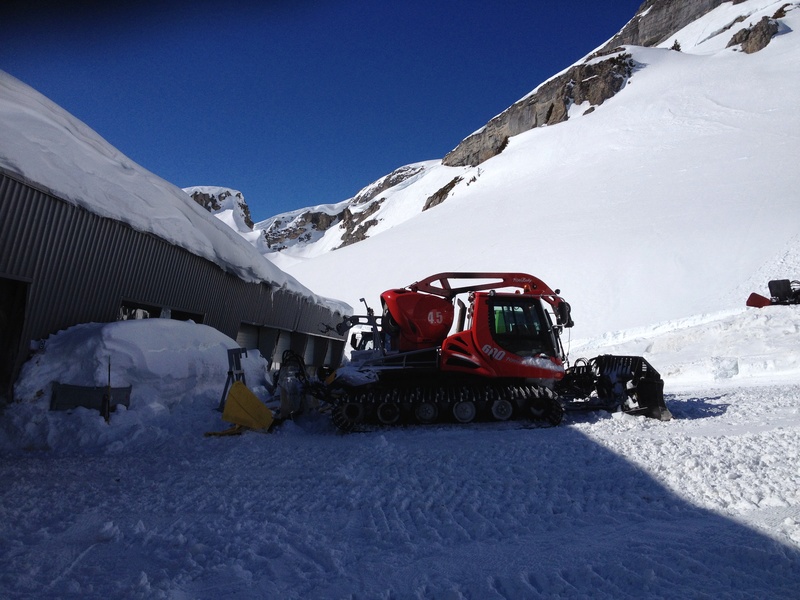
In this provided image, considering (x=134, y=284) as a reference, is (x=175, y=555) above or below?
below

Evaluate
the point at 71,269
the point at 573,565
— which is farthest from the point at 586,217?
the point at 573,565

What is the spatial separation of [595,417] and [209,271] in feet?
31.7

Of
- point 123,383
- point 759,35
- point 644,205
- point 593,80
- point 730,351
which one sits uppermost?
point 759,35

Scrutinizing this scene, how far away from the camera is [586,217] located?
36500 millimetres

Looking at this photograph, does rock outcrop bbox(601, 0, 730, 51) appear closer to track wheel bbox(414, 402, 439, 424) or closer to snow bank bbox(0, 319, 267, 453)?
track wheel bbox(414, 402, 439, 424)

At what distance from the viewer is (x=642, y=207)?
35.2 metres

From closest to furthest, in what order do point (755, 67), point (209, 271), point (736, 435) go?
point (736, 435) → point (209, 271) → point (755, 67)

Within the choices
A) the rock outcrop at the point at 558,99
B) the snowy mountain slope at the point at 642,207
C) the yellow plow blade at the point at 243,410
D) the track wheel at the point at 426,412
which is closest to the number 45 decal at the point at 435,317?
the track wheel at the point at 426,412

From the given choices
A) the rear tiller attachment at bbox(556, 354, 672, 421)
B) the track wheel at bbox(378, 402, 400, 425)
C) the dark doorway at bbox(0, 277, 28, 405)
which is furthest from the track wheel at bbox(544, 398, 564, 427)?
the dark doorway at bbox(0, 277, 28, 405)

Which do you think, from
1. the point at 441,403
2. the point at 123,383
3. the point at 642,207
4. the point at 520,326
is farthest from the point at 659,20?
the point at 123,383

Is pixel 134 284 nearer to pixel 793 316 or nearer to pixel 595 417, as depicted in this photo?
pixel 595 417

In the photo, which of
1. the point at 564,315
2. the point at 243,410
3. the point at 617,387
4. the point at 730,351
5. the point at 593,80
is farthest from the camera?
the point at 593,80

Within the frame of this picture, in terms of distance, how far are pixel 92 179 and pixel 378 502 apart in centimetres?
892

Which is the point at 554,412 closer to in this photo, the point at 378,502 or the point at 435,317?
the point at 435,317
